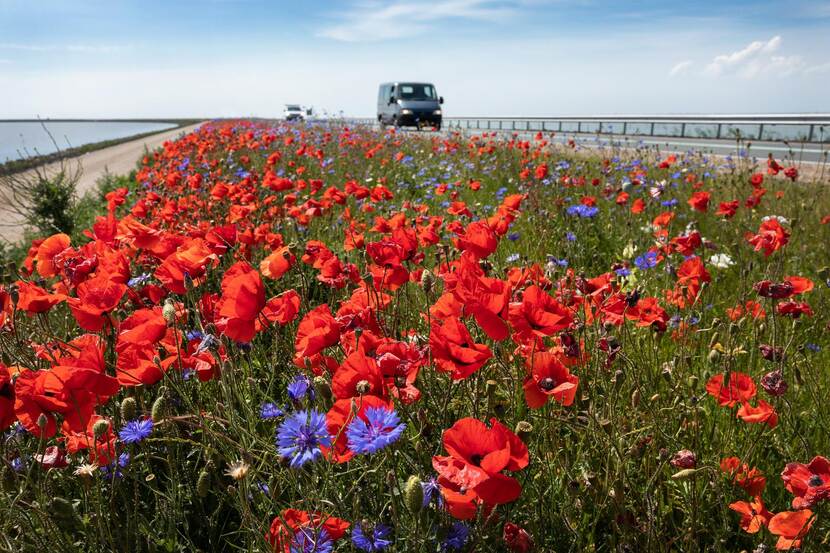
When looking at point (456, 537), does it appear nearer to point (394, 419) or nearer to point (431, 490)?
point (431, 490)

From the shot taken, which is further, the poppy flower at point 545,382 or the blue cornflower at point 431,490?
the poppy flower at point 545,382

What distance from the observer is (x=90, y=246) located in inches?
88.3

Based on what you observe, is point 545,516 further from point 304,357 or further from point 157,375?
point 157,375

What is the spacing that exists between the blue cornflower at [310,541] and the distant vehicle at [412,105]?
22.1 metres

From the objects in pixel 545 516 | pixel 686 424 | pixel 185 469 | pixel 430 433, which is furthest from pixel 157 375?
pixel 686 424

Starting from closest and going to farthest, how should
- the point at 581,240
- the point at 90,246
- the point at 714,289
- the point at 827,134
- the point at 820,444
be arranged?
the point at 820,444
the point at 90,246
the point at 714,289
the point at 581,240
the point at 827,134

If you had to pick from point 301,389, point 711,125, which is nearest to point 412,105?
point 711,125

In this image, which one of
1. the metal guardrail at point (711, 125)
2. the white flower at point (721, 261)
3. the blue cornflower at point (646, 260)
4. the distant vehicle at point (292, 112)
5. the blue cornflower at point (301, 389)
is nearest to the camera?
the blue cornflower at point (301, 389)

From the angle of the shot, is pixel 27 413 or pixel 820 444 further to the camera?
pixel 820 444

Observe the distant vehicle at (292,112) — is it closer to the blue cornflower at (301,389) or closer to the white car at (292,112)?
the white car at (292,112)

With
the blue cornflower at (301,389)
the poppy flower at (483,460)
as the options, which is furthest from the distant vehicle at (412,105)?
the poppy flower at (483,460)

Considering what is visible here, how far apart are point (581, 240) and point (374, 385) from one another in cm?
358

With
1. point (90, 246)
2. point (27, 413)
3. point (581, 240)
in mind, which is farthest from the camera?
point (581, 240)

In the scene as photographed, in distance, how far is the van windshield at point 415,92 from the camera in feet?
77.6
